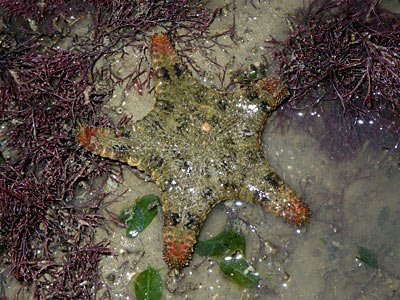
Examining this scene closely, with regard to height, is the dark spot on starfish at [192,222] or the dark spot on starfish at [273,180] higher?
the dark spot on starfish at [273,180]

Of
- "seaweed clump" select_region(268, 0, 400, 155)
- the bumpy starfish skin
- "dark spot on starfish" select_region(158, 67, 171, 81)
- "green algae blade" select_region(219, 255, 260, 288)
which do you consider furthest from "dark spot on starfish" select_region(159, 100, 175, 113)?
"green algae blade" select_region(219, 255, 260, 288)

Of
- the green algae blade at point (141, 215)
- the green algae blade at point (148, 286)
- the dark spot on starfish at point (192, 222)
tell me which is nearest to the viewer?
the dark spot on starfish at point (192, 222)

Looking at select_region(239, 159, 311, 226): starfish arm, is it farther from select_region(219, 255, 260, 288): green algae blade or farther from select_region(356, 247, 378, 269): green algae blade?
select_region(356, 247, 378, 269): green algae blade

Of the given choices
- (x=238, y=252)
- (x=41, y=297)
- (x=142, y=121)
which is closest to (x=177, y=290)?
(x=238, y=252)

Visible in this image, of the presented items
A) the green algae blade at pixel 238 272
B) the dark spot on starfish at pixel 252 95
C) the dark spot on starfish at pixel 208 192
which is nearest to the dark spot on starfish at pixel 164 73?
the dark spot on starfish at pixel 252 95

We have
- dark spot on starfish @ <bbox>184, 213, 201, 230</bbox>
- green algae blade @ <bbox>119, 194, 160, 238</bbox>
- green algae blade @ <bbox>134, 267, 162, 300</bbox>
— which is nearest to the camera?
dark spot on starfish @ <bbox>184, 213, 201, 230</bbox>

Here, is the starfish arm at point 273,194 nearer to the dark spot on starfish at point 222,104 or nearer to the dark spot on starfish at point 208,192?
the dark spot on starfish at point 208,192

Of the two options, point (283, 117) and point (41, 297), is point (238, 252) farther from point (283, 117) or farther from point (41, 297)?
point (41, 297)
